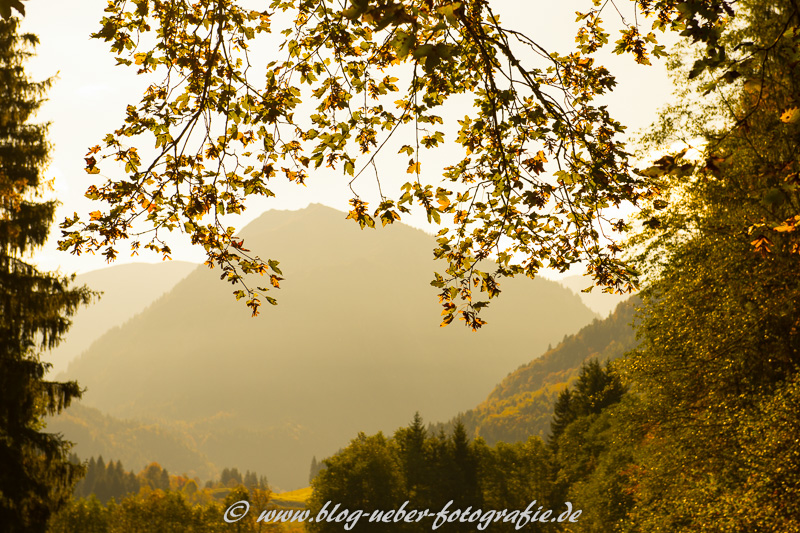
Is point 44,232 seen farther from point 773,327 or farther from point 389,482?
point 389,482

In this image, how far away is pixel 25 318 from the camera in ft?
39.9

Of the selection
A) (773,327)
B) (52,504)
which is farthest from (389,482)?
(773,327)

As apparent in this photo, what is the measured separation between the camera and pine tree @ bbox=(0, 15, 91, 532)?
11.4 m

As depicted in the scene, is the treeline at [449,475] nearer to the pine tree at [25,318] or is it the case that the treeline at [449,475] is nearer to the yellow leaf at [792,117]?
the pine tree at [25,318]

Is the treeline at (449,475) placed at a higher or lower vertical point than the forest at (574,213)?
lower

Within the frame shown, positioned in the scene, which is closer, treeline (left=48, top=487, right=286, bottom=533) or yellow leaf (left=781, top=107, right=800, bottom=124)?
yellow leaf (left=781, top=107, right=800, bottom=124)

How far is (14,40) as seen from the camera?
12.8 m

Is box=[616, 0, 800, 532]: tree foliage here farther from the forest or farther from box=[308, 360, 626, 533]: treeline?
box=[308, 360, 626, 533]: treeline

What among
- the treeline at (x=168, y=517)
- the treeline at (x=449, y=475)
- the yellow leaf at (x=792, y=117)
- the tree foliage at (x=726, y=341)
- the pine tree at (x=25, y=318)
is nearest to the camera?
the yellow leaf at (x=792, y=117)

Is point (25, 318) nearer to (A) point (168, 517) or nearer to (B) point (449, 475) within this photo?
(B) point (449, 475)

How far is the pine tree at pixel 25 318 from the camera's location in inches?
448

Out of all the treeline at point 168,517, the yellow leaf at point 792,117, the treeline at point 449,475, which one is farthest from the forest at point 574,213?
the treeline at point 168,517

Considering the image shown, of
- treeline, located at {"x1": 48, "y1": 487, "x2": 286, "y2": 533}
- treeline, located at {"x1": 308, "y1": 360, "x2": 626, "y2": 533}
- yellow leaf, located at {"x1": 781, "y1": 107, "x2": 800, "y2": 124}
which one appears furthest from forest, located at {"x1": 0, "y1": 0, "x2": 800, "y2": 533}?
treeline, located at {"x1": 48, "y1": 487, "x2": 286, "y2": 533}

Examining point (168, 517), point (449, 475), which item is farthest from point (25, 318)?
point (168, 517)
